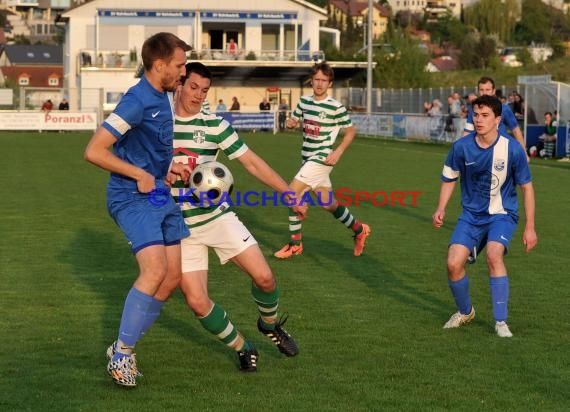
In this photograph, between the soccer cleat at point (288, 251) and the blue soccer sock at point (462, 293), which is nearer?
the blue soccer sock at point (462, 293)

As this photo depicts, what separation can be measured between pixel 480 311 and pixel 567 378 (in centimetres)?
231

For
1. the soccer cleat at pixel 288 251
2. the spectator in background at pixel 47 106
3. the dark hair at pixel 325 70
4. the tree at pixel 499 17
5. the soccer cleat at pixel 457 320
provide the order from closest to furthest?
the soccer cleat at pixel 457 320
the dark hair at pixel 325 70
the soccer cleat at pixel 288 251
the spectator in background at pixel 47 106
the tree at pixel 499 17

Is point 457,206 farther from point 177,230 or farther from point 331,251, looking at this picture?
point 177,230

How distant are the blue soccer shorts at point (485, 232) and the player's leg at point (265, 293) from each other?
5.96ft

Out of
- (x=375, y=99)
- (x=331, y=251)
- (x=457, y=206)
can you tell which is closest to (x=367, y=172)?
(x=457, y=206)

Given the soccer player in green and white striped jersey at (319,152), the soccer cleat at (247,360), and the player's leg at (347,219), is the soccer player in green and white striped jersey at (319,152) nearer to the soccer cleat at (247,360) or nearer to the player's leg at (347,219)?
the player's leg at (347,219)

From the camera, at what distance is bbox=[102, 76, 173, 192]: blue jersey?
6.38m

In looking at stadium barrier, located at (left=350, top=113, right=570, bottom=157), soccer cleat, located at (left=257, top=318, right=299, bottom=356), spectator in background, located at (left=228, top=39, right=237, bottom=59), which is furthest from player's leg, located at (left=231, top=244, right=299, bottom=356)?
spectator in background, located at (left=228, top=39, right=237, bottom=59)

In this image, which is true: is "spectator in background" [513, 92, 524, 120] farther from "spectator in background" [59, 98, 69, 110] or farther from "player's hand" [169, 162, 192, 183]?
"player's hand" [169, 162, 192, 183]

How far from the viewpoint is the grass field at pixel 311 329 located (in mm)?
6629

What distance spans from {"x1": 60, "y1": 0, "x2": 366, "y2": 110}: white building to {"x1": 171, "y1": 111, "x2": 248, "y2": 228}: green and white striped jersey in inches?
2302

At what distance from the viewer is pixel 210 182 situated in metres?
6.99

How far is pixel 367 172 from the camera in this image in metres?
25.4

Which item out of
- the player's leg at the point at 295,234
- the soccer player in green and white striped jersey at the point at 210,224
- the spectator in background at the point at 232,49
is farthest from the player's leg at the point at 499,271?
the spectator in background at the point at 232,49
